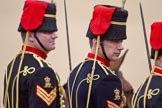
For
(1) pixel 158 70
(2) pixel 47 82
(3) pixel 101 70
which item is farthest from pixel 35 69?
(1) pixel 158 70

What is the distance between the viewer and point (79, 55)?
14.1ft

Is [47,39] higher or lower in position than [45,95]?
higher

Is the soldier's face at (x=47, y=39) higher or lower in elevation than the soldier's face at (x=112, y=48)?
higher

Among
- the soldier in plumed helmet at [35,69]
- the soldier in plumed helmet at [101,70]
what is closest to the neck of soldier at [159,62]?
the soldier in plumed helmet at [101,70]

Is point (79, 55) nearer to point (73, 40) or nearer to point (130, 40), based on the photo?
point (73, 40)

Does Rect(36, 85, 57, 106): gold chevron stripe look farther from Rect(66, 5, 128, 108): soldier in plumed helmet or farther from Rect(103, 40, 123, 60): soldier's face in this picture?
Rect(103, 40, 123, 60): soldier's face

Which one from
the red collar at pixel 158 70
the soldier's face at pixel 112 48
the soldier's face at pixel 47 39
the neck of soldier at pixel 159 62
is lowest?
the red collar at pixel 158 70

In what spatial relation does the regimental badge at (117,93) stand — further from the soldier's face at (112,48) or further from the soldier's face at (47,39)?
the soldier's face at (47,39)

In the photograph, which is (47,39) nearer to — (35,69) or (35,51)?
(35,51)

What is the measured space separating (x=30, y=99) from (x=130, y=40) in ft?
7.93

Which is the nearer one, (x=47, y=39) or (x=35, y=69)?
(x=35, y=69)

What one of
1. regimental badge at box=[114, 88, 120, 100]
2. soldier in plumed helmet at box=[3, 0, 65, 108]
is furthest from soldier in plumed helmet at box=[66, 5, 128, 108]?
soldier in plumed helmet at box=[3, 0, 65, 108]

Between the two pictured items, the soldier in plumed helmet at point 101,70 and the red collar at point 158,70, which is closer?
the soldier in plumed helmet at point 101,70

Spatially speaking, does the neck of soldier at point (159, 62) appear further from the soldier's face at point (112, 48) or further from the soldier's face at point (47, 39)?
the soldier's face at point (47, 39)
